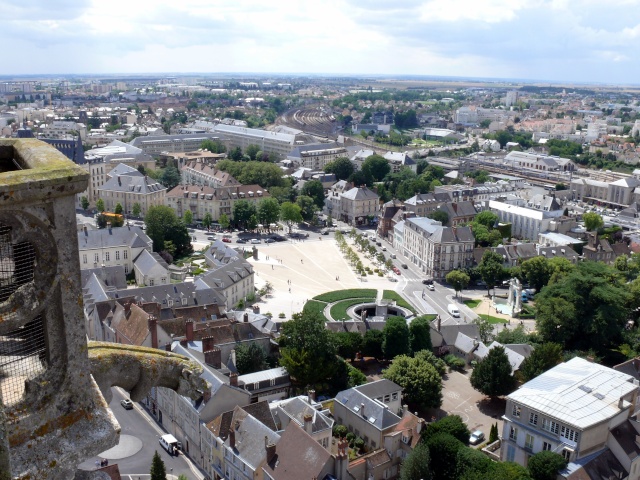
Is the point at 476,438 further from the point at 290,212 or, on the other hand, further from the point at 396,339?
the point at 290,212

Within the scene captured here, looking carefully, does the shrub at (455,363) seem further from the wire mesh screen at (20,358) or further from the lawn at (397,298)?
the wire mesh screen at (20,358)

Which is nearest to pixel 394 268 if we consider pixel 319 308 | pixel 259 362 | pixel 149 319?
pixel 319 308

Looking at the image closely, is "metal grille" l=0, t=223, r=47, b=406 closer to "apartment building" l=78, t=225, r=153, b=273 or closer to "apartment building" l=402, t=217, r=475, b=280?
"apartment building" l=78, t=225, r=153, b=273

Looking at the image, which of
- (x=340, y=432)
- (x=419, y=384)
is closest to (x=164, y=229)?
(x=419, y=384)

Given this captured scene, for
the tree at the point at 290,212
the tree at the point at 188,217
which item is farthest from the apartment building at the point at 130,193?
the tree at the point at 290,212

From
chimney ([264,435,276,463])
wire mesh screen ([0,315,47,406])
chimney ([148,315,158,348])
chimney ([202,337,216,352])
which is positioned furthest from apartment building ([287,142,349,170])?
wire mesh screen ([0,315,47,406])

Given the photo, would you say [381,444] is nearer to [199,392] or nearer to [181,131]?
[199,392]
